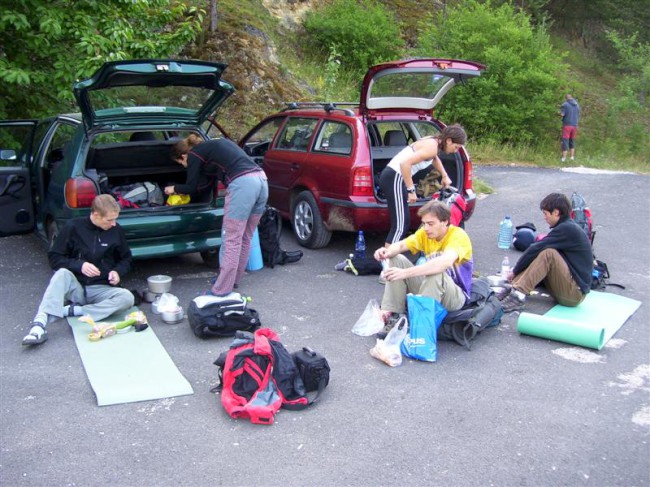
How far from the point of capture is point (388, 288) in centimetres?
525

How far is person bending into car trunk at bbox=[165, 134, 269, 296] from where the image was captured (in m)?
5.71

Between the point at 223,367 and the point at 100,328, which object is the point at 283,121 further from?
the point at 223,367

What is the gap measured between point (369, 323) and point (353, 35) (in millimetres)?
17316

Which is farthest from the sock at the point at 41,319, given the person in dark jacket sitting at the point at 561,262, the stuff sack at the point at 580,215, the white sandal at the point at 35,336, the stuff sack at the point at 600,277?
the stuff sack at the point at 580,215

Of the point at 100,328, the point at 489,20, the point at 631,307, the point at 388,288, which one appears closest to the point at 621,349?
the point at 631,307

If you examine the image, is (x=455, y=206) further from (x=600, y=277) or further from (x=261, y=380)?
(x=261, y=380)

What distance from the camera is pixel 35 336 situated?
484 centimetres

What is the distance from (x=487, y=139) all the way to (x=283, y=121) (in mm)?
11644

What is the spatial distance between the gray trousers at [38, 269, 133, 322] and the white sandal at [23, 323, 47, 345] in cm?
24

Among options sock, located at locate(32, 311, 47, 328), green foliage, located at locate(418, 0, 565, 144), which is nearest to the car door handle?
sock, located at locate(32, 311, 47, 328)

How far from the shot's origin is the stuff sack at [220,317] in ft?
16.5

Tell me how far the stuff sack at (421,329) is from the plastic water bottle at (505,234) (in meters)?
3.57

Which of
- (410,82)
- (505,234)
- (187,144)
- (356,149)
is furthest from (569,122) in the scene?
(187,144)

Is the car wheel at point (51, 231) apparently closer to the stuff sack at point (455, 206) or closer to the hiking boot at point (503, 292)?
the stuff sack at point (455, 206)
